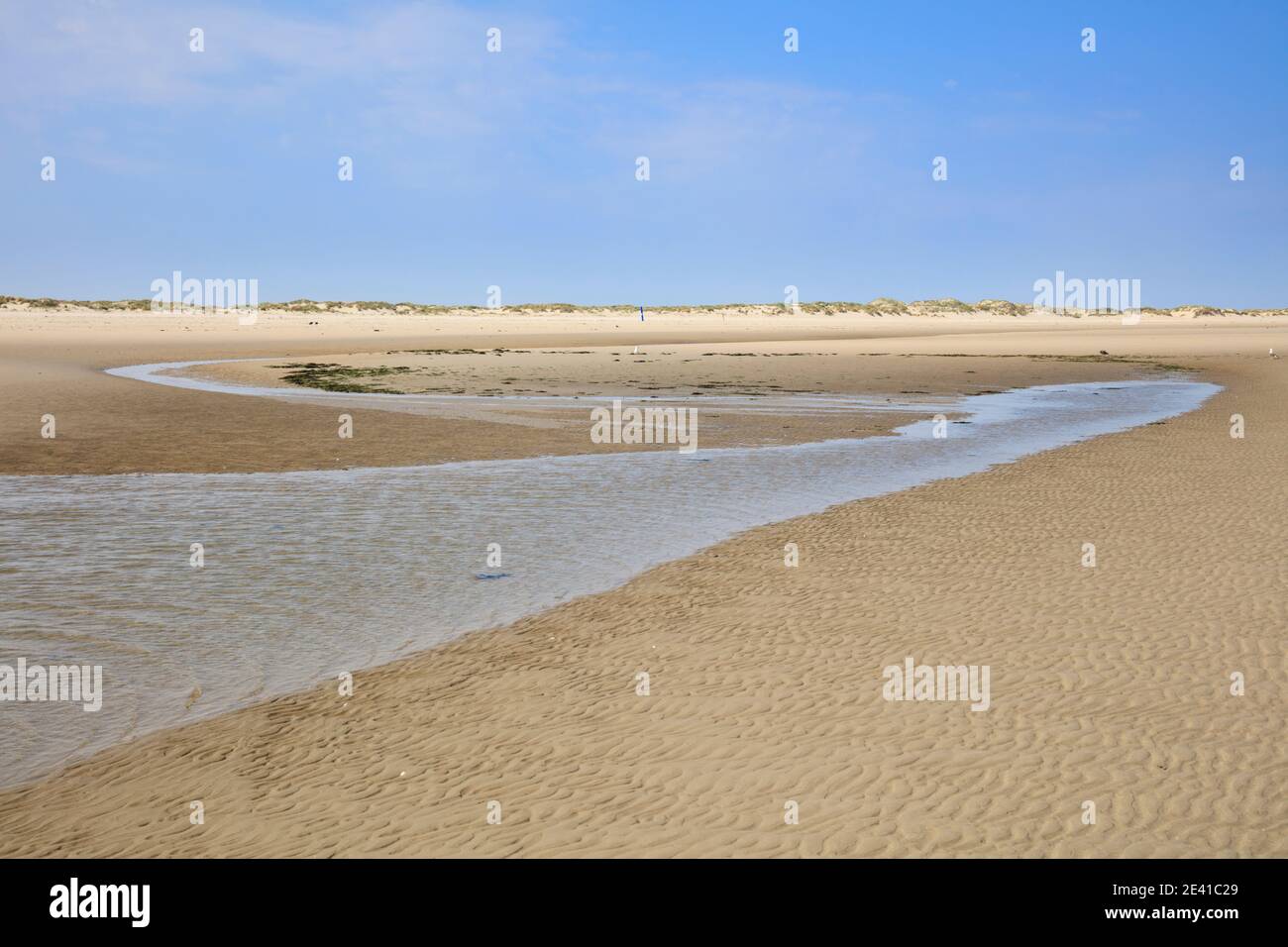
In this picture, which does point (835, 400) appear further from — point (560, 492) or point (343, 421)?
point (560, 492)

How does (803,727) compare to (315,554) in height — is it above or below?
below

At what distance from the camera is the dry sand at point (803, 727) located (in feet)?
23.4

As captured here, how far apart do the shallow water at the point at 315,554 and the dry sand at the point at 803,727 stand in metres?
0.76

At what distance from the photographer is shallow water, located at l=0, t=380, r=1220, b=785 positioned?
1023cm

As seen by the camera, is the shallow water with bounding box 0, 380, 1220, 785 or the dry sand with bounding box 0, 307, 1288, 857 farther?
the shallow water with bounding box 0, 380, 1220, 785

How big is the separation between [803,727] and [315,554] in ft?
29.3

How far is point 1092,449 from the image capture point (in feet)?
88.1

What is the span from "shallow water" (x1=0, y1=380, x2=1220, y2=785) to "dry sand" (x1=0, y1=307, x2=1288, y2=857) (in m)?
0.76

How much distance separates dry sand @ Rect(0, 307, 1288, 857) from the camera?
7125 millimetres

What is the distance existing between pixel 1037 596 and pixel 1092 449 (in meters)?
15.7

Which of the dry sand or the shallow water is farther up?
the shallow water

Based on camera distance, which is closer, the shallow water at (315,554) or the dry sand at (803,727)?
the dry sand at (803,727)

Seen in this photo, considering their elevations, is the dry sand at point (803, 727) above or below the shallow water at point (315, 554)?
below

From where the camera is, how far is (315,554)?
49.3ft
